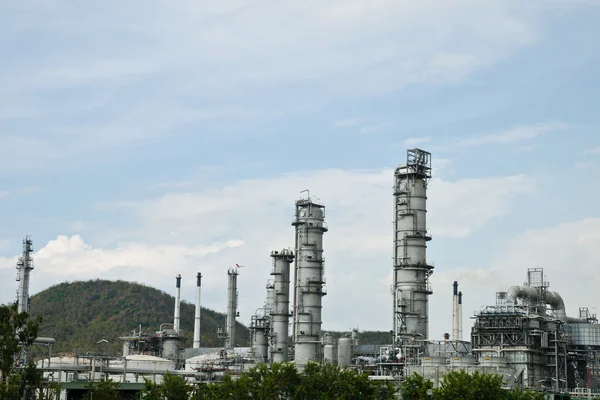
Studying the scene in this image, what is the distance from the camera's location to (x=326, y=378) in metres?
61.2

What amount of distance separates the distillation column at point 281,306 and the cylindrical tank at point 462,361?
31.6m

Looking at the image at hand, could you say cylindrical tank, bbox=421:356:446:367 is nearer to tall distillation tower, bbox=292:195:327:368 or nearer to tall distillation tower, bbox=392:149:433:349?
tall distillation tower, bbox=392:149:433:349

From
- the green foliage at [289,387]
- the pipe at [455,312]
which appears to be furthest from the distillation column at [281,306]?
the green foliage at [289,387]

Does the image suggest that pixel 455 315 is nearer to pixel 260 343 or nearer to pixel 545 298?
pixel 545 298

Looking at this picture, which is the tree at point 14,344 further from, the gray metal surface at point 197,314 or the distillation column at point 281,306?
the gray metal surface at point 197,314

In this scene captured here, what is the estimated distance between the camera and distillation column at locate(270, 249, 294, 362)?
10456 cm

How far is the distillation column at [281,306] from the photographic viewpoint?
343ft

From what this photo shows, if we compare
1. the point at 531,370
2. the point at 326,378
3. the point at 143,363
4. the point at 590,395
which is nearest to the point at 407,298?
the point at 531,370

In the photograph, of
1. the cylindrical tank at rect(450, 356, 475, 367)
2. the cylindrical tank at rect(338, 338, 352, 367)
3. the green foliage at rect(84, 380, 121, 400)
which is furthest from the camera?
the cylindrical tank at rect(338, 338, 352, 367)

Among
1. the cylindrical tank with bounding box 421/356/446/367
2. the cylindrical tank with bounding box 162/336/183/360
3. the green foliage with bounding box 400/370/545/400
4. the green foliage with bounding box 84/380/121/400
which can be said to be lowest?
the green foliage with bounding box 84/380/121/400

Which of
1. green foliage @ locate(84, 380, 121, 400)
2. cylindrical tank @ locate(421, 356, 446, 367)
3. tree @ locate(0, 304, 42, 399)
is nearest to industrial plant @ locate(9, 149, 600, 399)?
cylindrical tank @ locate(421, 356, 446, 367)

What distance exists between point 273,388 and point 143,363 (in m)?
43.2

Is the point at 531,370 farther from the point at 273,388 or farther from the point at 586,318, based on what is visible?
the point at 273,388

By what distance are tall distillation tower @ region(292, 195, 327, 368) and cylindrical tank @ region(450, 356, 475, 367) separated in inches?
873
